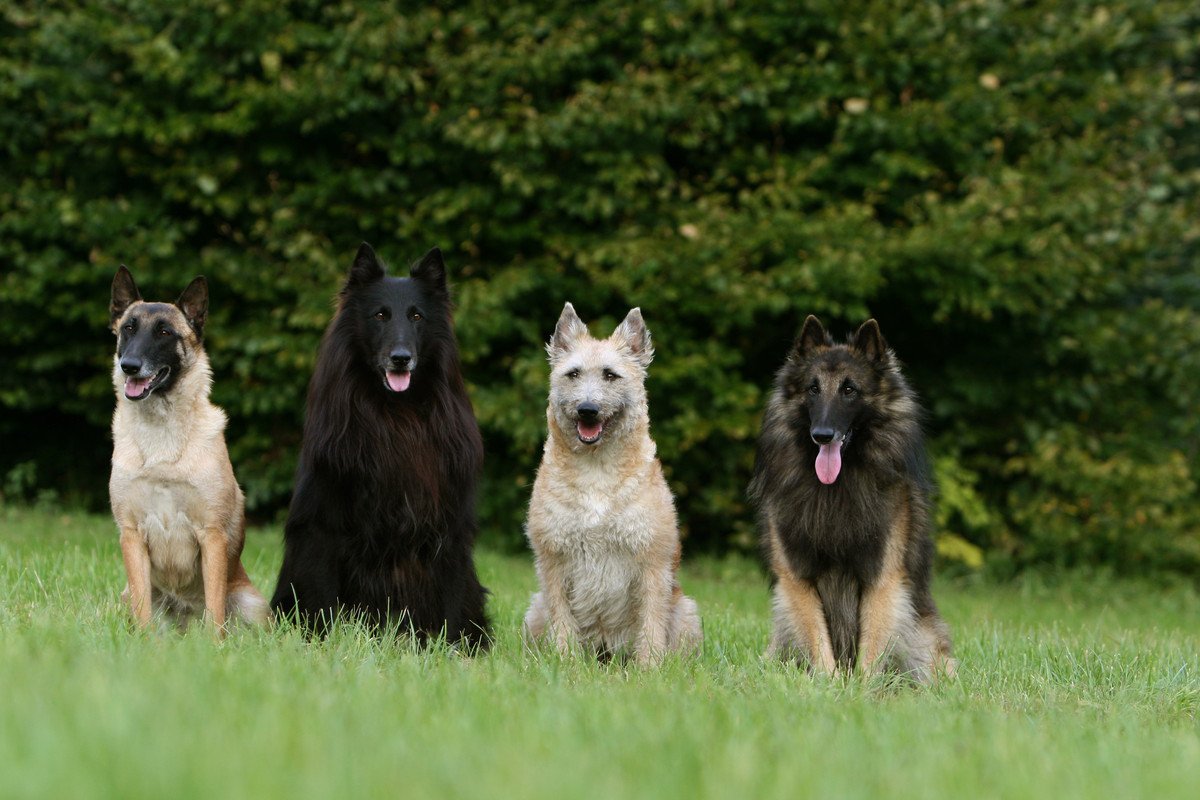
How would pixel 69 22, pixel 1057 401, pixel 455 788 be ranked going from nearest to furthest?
1. pixel 455 788
2. pixel 69 22
3. pixel 1057 401

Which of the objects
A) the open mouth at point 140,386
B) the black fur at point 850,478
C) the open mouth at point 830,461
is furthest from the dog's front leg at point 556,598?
the open mouth at point 140,386

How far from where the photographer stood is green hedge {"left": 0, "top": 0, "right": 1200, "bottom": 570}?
10.7m

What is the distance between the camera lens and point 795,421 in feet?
18.8

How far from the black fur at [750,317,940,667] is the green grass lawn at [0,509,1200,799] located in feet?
1.84

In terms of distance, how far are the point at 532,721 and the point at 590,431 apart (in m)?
2.17

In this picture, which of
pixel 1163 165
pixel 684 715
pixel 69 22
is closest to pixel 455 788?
pixel 684 715

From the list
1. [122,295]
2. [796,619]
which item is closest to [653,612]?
[796,619]

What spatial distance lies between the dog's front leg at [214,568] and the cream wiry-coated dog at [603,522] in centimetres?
140

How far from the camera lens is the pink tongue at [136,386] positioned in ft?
17.6

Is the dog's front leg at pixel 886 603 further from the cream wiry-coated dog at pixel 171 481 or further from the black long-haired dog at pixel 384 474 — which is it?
the cream wiry-coated dog at pixel 171 481

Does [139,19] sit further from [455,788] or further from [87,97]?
[455,788]

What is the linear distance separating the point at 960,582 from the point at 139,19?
915 centimetres

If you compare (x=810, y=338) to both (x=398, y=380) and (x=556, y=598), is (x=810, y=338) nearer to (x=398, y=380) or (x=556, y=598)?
(x=556, y=598)

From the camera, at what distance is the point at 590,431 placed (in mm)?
5641
